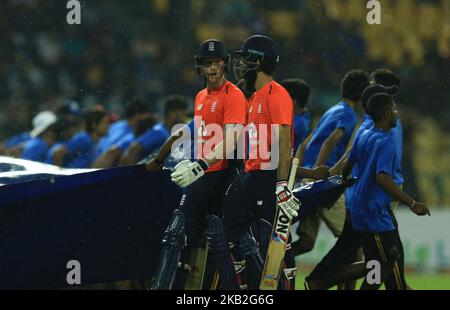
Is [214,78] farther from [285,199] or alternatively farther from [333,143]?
[333,143]

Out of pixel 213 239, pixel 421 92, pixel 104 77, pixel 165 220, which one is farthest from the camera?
pixel 104 77

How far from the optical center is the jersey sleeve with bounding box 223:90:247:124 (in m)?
7.50

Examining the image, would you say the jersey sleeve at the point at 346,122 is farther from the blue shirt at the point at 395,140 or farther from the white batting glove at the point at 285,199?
the white batting glove at the point at 285,199

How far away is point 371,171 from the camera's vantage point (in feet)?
26.0

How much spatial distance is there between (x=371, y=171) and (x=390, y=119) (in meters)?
0.40

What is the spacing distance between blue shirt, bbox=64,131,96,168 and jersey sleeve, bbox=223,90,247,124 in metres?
5.40

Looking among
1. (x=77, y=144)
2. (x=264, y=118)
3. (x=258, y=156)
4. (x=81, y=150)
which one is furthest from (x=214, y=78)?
(x=77, y=144)

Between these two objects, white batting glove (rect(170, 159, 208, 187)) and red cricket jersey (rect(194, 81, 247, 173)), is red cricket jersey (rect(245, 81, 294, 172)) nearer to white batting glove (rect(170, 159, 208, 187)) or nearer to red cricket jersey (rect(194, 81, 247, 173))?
red cricket jersey (rect(194, 81, 247, 173))

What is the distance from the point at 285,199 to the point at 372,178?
3.72ft

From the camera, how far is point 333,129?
30.2 feet
